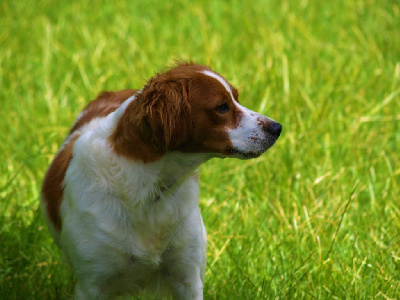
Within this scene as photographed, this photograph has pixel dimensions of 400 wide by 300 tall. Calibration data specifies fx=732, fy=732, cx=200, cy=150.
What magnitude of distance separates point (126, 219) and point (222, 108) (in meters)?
0.63

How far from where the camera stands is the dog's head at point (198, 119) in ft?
9.71

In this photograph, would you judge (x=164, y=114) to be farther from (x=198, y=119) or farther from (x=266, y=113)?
(x=266, y=113)

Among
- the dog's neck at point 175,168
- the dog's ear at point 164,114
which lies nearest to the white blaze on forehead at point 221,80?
the dog's ear at point 164,114

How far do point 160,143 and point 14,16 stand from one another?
16.2 ft

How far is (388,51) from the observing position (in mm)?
6137

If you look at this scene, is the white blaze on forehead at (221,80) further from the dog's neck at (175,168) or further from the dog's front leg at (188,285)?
the dog's front leg at (188,285)

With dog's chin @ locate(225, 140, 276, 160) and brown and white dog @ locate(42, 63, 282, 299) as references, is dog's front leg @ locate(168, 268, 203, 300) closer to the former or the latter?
brown and white dog @ locate(42, 63, 282, 299)

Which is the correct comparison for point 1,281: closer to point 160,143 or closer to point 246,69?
point 160,143

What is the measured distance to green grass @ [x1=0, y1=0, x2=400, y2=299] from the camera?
377 centimetres

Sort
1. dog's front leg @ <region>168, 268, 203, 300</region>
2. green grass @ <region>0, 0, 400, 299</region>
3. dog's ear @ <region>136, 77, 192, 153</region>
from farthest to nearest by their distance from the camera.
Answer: green grass @ <region>0, 0, 400, 299</region> → dog's front leg @ <region>168, 268, 203, 300</region> → dog's ear @ <region>136, 77, 192, 153</region>

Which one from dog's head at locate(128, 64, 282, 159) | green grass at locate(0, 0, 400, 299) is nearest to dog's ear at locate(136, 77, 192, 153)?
dog's head at locate(128, 64, 282, 159)

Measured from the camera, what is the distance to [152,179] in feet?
10.2

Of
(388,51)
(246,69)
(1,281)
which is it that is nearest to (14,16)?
(246,69)

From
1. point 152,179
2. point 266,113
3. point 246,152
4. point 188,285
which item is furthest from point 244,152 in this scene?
point 266,113
